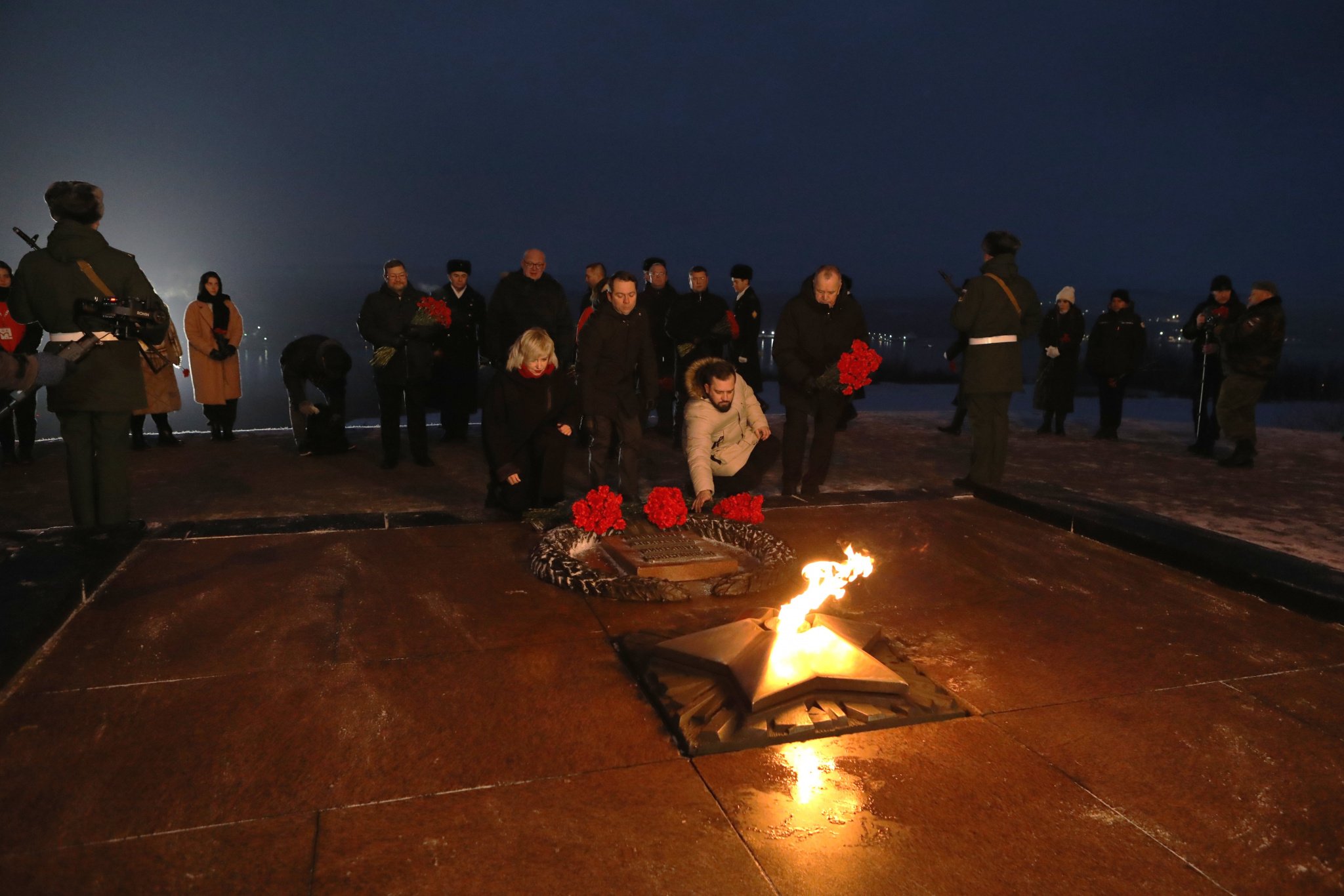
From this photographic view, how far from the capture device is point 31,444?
7.83m

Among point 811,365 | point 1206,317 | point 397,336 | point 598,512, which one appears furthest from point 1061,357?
point 598,512

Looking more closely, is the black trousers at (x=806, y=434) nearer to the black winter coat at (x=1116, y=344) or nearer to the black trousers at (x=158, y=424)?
the black winter coat at (x=1116, y=344)

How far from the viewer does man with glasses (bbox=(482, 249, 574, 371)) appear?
26.1 ft

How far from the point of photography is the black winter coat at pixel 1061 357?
10383 mm

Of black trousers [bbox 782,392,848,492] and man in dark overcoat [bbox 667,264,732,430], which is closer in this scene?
black trousers [bbox 782,392,848,492]

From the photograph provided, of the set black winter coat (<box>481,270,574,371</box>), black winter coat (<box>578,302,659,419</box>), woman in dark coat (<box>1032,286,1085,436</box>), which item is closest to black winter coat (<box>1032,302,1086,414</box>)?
woman in dark coat (<box>1032,286,1085,436</box>)

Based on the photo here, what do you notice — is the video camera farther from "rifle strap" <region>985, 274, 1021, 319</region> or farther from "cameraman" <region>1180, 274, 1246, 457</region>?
"cameraman" <region>1180, 274, 1246, 457</region>

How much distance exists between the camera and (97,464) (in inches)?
187

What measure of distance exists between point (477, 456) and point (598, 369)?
2.73 meters

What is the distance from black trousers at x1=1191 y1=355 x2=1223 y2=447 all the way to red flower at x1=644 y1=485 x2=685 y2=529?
6.88m

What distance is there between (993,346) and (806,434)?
4.74 ft

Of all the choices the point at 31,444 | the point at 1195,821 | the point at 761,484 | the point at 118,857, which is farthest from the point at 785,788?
the point at 31,444

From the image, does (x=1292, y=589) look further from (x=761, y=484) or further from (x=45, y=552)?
(x=45, y=552)

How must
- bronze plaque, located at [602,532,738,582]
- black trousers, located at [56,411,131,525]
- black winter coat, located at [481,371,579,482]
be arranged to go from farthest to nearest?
black winter coat, located at [481,371,579,482], black trousers, located at [56,411,131,525], bronze plaque, located at [602,532,738,582]
